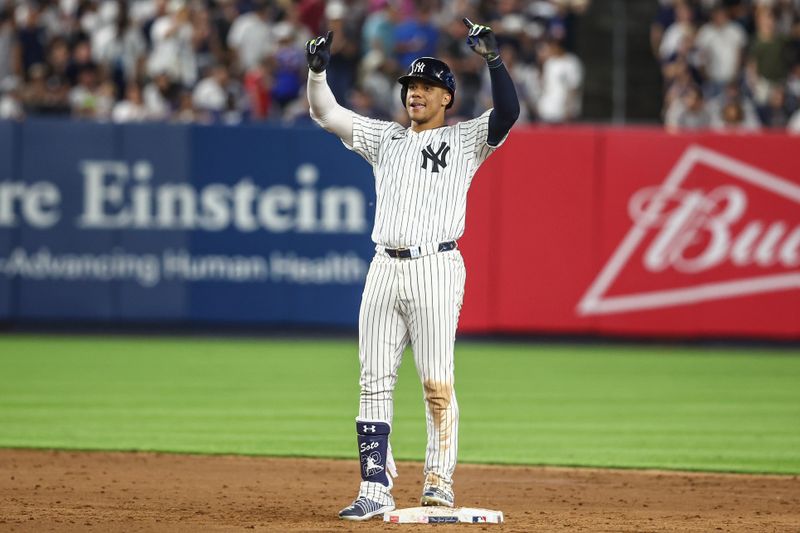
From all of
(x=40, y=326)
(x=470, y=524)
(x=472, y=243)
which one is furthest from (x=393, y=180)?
(x=40, y=326)

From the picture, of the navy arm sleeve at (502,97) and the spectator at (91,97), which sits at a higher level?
the spectator at (91,97)

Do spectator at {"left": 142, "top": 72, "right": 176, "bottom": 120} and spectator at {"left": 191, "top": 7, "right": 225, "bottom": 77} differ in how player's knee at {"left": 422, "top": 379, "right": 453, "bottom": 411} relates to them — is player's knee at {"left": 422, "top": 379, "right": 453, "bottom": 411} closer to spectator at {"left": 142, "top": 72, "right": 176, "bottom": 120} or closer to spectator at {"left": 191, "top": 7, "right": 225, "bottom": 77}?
spectator at {"left": 142, "top": 72, "right": 176, "bottom": 120}

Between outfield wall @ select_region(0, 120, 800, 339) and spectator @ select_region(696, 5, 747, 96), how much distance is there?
5.37 ft

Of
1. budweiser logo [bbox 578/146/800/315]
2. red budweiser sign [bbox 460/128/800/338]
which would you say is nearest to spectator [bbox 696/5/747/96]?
red budweiser sign [bbox 460/128/800/338]

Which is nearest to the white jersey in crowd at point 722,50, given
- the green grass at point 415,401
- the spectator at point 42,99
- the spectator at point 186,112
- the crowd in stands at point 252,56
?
the crowd in stands at point 252,56

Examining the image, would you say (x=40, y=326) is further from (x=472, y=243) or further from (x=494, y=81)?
(x=494, y=81)

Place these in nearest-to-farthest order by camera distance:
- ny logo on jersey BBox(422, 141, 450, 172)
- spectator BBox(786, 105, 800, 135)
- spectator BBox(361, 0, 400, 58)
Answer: ny logo on jersey BBox(422, 141, 450, 172) < spectator BBox(786, 105, 800, 135) < spectator BBox(361, 0, 400, 58)

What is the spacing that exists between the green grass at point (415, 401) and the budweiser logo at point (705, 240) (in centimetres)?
78

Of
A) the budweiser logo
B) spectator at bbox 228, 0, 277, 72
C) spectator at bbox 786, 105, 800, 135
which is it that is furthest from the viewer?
spectator at bbox 228, 0, 277, 72

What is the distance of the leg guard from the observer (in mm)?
7215

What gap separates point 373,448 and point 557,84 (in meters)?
12.8

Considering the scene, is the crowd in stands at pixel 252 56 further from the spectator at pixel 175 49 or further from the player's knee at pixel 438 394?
the player's knee at pixel 438 394

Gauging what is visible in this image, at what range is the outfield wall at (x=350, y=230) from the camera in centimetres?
1806

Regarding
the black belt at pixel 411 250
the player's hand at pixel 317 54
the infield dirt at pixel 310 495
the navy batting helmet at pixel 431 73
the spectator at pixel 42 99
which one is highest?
the spectator at pixel 42 99
